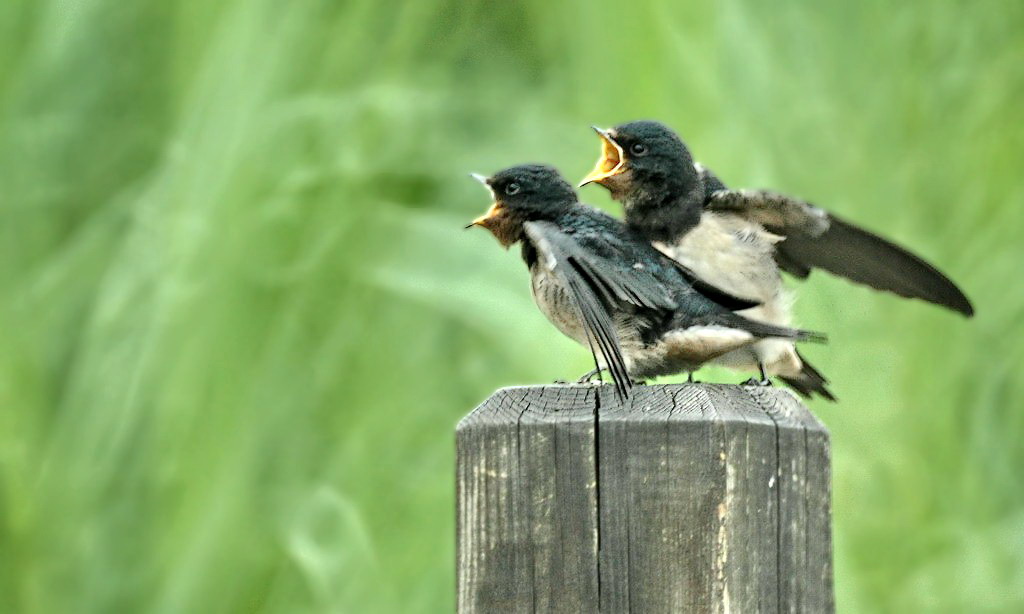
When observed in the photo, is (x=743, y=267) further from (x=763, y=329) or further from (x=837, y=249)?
(x=763, y=329)

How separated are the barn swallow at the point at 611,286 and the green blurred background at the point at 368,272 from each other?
2.01ft

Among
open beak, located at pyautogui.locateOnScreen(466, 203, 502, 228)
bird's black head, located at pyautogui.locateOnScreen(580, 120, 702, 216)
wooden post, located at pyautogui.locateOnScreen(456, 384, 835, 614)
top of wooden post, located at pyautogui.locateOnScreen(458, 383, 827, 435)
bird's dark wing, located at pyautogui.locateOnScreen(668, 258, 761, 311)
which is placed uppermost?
bird's black head, located at pyautogui.locateOnScreen(580, 120, 702, 216)

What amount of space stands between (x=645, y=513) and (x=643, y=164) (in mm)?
1067

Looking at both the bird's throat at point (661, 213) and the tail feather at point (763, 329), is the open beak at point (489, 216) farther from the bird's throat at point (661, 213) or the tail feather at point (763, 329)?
the tail feather at point (763, 329)

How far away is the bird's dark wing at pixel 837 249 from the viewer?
96.3 inches

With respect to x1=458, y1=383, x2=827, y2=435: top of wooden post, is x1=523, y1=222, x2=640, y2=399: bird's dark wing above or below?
above

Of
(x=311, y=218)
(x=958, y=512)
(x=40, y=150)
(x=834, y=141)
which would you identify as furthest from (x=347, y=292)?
(x=958, y=512)

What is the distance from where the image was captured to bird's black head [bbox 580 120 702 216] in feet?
7.92

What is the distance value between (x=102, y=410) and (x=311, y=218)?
538 millimetres

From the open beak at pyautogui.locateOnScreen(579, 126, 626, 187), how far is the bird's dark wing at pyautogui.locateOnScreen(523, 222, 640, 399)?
0.26 m

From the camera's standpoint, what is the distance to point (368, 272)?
2.99 m

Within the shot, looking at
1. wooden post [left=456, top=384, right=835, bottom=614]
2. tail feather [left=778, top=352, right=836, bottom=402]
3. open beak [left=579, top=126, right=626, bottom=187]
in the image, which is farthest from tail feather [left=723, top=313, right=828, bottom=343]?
tail feather [left=778, top=352, right=836, bottom=402]

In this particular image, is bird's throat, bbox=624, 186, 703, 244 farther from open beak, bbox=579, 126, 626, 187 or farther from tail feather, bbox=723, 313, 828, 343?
tail feather, bbox=723, 313, 828, 343

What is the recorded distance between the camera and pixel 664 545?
56.5 inches
